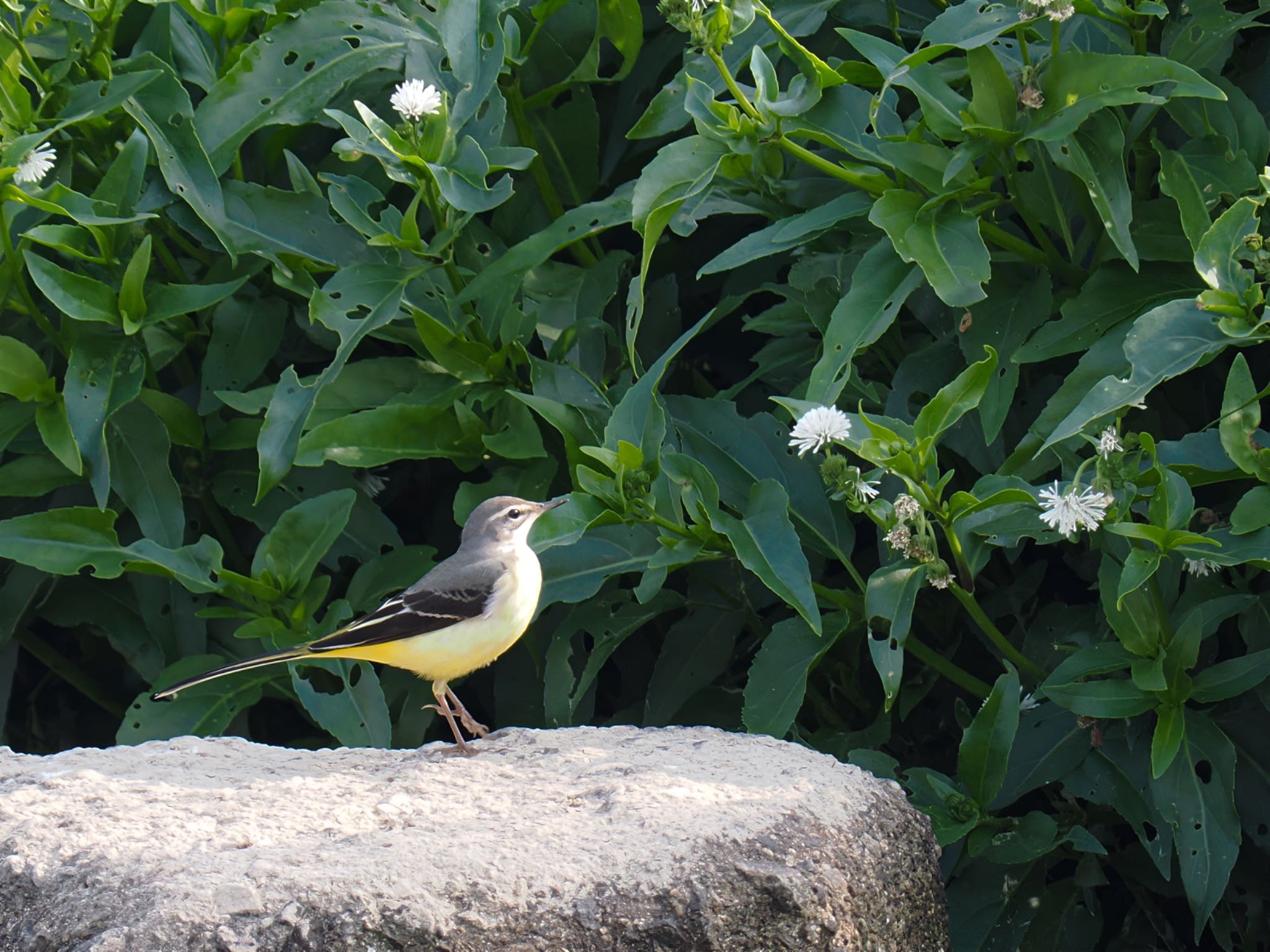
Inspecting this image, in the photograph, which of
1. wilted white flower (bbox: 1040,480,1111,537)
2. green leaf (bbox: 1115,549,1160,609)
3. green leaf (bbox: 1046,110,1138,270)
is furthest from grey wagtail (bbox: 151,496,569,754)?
green leaf (bbox: 1046,110,1138,270)

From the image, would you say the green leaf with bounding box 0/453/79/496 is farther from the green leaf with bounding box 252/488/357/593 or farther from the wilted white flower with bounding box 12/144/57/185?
the wilted white flower with bounding box 12/144/57/185

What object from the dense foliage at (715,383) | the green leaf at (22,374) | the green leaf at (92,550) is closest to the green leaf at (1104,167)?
the dense foliage at (715,383)

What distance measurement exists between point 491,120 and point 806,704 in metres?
1.92

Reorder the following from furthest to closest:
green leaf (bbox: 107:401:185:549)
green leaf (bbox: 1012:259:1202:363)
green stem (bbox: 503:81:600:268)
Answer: green stem (bbox: 503:81:600:268) → green leaf (bbox: 107:401:185:549) → green leaf (bbox: 1012:259:1202:363)

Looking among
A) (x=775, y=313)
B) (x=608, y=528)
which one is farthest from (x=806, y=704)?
(x=775, y=313)

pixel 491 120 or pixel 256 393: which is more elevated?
pixel 491 120

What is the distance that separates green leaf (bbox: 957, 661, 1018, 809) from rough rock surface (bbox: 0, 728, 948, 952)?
1.08 ft

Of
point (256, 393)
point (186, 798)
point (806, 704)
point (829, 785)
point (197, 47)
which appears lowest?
point (806, 704)

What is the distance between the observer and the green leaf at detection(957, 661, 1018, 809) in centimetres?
313

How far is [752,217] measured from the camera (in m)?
4.51

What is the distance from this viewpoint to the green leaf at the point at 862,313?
3.18m

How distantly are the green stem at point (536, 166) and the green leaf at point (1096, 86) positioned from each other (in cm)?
151

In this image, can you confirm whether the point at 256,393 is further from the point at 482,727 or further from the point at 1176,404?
the point at 1176,404

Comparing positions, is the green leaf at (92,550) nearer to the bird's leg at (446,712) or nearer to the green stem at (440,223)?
the bird's leg at (446,712)
